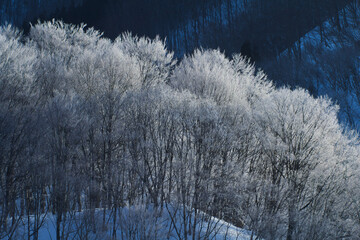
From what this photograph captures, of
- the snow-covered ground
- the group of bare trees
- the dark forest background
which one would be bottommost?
the snow-covered ground

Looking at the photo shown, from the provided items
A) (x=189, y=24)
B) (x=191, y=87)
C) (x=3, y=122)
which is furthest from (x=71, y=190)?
(x=189, y=24)

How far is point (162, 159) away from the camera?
2855 cm

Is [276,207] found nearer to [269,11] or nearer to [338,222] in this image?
[338,222]

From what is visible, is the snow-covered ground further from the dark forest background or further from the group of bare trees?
the dark forest background

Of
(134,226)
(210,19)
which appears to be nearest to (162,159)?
(134,226)

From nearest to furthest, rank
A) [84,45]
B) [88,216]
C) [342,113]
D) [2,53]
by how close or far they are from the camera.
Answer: [88,216] < [2,53] < [84,45] < [342,113]

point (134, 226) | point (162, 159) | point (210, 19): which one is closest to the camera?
point (134, 226)

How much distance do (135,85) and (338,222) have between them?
22697mm

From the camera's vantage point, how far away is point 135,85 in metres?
31.0

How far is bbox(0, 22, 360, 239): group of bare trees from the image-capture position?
22.3 meters

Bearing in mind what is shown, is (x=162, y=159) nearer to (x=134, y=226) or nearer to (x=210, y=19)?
(x=134, y=226)

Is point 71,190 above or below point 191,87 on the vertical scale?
below

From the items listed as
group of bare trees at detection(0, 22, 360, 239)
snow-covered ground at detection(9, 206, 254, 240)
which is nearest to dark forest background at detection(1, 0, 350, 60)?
group of bare trees at detection(0, 22, 360, 239)

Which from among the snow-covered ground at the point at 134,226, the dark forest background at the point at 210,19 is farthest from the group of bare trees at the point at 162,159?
the dark forest background at the point at 210,19
